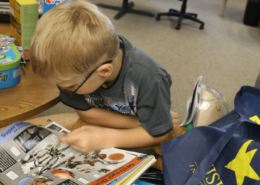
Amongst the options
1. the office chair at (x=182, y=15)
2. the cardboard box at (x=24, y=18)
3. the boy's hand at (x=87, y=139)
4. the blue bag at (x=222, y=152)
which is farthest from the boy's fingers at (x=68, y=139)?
the office chair at (x=182, y=15)

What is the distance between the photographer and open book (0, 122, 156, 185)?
589 millimetres

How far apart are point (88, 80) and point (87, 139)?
0.52 feet

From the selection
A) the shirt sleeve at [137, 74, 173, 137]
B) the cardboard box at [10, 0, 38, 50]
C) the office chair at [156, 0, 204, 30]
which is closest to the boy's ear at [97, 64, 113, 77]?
the shirt sleeve at [137, 74, 173, 137]

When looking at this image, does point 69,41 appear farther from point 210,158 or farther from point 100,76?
point 210,158

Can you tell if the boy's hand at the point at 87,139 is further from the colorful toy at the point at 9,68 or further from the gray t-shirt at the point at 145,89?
the colorful toy at the point at 9,68

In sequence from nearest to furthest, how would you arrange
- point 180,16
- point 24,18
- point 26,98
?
point 26,98
point 24,18
point 180,16

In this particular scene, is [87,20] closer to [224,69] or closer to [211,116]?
[211,116]

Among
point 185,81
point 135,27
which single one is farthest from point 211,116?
point 135,27

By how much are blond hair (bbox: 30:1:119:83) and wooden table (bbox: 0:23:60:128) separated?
0.21 metres

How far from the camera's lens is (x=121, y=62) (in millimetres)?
751

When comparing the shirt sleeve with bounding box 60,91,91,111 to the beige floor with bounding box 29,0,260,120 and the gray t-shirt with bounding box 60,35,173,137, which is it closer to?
the gray t-shirt with bounding box 60,35,173,137

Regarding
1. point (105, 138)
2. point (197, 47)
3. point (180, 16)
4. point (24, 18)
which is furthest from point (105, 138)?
point (180, 16)

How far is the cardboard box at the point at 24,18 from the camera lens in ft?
3.23

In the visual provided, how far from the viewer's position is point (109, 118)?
0.87 meters
